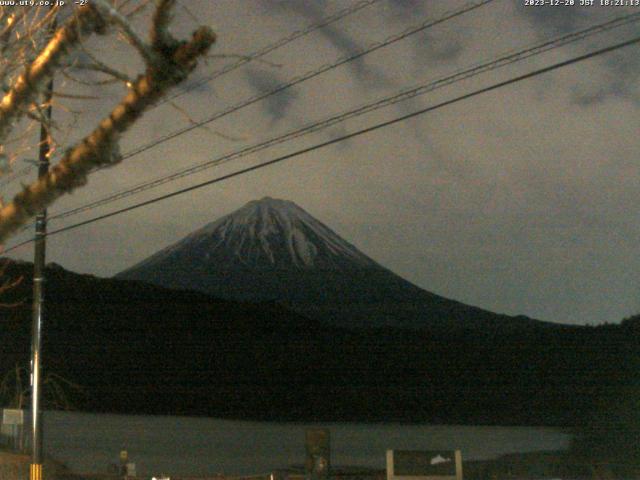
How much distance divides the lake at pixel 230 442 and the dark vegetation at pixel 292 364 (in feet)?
10.5

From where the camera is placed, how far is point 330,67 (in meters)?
11.3

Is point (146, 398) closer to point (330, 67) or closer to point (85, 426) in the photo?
point (85, 426)

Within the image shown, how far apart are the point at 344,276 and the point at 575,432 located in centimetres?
9426

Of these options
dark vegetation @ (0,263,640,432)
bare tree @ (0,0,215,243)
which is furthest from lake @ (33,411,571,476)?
bare tree @ (0,0,215,243)

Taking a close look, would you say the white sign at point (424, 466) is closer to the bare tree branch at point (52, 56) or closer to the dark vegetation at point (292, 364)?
the bare tree branch at point (52, 56)

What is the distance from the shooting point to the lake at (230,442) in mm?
34469

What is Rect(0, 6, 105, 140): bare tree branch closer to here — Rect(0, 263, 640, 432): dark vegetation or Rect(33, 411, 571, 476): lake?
Rect(33, 411, 571, 476): lake

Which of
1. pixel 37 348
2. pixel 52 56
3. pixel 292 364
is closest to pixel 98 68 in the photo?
pixel 52 56

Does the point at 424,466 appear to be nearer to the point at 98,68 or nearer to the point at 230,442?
the point at 98,68

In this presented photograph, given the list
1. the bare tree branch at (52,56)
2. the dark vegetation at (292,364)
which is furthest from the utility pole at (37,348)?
the dark vegetation at (292,364)

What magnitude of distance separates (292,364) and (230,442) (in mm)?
28344

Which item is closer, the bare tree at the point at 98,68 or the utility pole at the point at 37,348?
the bare tree at the point at 98,68

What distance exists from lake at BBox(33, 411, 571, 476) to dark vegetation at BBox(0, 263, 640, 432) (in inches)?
127

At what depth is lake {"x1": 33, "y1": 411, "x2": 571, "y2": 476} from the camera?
34.5 m
